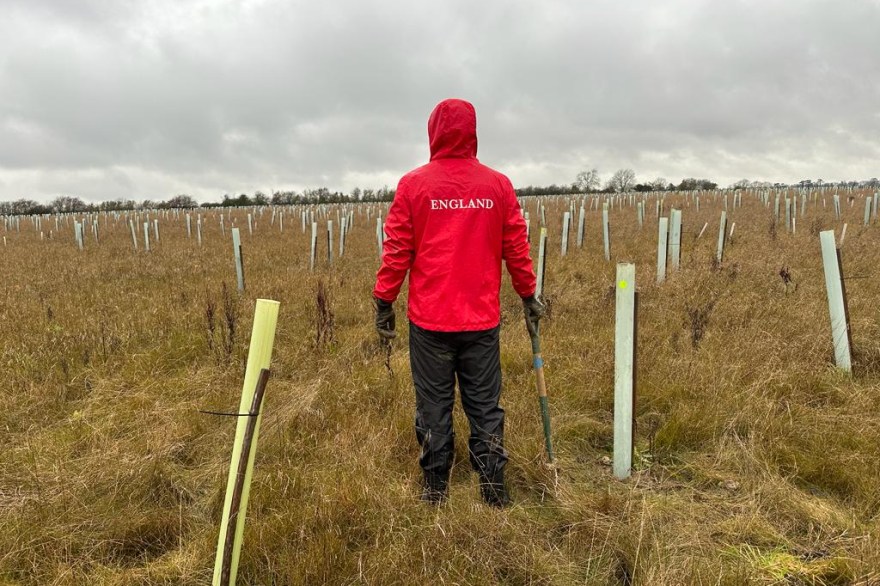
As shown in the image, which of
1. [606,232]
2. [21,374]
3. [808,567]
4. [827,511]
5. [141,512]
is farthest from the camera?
[606,232]

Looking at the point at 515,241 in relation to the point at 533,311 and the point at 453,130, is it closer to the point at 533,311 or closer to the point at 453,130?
the point at 533,311

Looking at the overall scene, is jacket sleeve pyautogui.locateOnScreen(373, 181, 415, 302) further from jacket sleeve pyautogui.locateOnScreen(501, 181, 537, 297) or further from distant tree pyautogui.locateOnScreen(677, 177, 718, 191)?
distant tree pyautogui.locateOnScreen(677, 177, 718, 191)

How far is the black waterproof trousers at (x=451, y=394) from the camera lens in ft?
8.38

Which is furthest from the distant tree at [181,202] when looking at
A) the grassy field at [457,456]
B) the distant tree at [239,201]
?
the grassy field at [457,456]

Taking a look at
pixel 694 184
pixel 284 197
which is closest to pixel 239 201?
pixel 284 197

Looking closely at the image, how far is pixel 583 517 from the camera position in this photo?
7.87 feet

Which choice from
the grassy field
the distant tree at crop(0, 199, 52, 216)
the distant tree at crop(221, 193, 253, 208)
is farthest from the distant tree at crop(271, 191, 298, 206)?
the grassy field

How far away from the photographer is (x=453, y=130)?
8.03 feet

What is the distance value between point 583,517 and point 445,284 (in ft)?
4.41

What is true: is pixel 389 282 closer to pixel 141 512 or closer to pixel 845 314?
pixel 141 512

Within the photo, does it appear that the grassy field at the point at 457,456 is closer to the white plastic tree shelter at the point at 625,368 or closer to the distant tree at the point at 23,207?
the white plastic tree shelter at the point at 625,368

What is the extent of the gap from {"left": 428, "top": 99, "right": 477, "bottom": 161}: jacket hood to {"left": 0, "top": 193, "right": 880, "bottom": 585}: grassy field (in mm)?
1770

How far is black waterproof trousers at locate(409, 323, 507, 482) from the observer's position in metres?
2.55

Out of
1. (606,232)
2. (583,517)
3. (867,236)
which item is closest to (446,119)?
Answer: (583,517)
